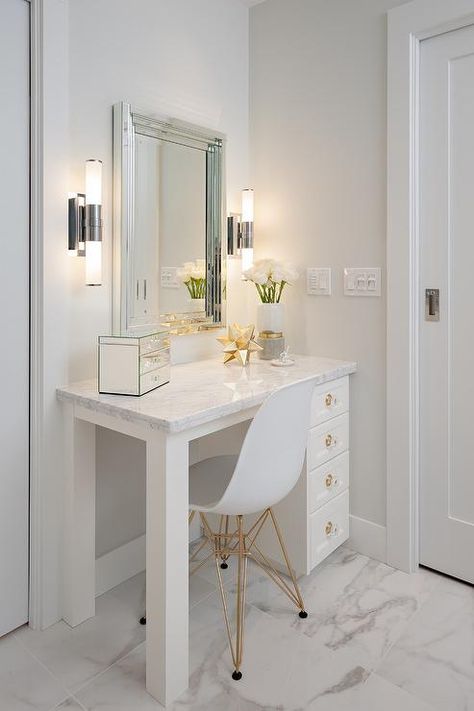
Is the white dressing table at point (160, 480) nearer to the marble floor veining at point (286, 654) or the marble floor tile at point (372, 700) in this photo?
the marble floor veining at point (286, 654)

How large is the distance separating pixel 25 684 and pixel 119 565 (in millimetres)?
583

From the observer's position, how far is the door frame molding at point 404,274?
6.54 feet

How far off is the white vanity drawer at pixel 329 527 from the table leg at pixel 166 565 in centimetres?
66

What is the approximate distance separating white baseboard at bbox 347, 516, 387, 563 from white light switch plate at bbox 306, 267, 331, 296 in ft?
3.28

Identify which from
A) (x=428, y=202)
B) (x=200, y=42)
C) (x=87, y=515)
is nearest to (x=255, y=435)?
(x=87, y=515)

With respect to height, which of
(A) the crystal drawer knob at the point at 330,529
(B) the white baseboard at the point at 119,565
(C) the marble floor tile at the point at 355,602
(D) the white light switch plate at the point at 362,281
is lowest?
(C) the marble floor tile at the point at 355,602

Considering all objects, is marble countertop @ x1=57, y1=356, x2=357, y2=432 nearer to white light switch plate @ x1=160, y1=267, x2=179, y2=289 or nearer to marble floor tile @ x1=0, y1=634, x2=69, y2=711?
white light switch plate @ x1=160, y1=267, x2=179, y2=289

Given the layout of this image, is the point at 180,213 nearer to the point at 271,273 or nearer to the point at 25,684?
the point at 271,273

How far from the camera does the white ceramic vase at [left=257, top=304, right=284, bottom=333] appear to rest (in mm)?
2287

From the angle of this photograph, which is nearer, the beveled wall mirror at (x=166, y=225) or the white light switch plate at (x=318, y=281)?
the beveled wall mirror at (x=166, y=225)

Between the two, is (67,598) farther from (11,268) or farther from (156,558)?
(11,268)

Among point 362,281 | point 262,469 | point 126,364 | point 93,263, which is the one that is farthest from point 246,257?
point 262,469

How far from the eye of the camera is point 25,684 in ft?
5.05

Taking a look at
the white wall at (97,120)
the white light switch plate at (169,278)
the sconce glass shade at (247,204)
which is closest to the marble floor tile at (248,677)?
the white wall at (97,120)
